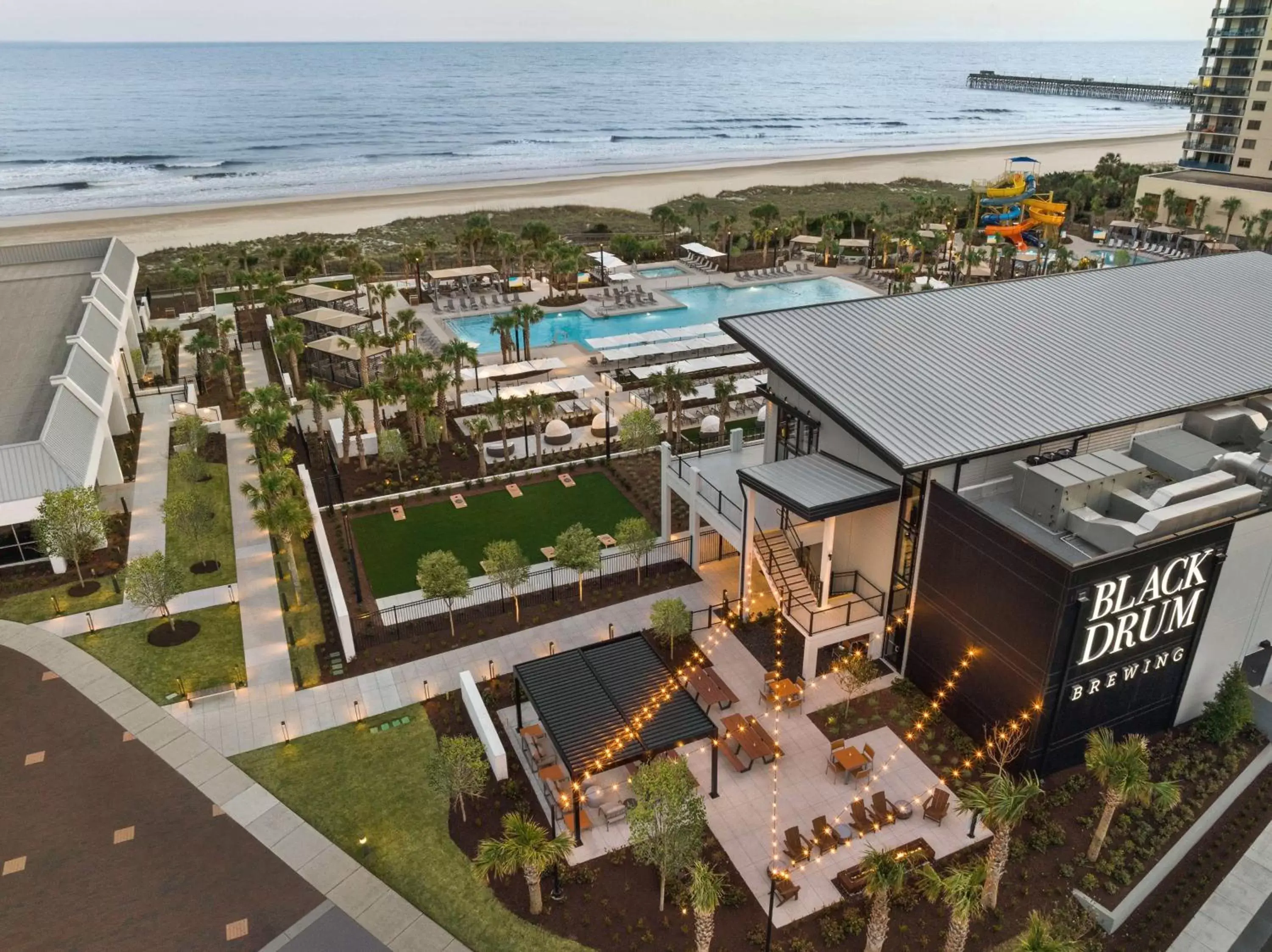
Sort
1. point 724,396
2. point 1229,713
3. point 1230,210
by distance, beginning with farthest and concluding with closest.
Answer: point 1230,210
point 724,396
point 1229,713

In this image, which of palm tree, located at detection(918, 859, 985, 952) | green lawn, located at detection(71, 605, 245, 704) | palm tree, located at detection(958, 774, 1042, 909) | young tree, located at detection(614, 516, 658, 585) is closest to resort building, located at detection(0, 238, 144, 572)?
green lawn, located at detection(71, 605, 245, 704)

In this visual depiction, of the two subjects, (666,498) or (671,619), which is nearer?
(671,619)

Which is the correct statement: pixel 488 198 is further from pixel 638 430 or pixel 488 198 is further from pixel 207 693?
pixel 207 693

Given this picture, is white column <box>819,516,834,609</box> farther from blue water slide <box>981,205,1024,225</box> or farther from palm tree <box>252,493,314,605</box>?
blue water slide <box>981,205,1024,225</box>

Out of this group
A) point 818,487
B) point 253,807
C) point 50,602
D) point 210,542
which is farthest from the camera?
point 210,542

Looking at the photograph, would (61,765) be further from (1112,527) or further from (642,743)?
(1112,527)

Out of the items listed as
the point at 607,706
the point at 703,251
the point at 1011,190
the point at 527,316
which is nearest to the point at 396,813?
the point at 607,706
